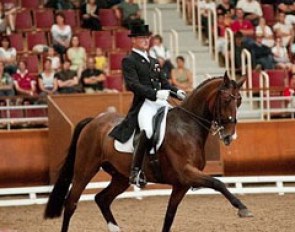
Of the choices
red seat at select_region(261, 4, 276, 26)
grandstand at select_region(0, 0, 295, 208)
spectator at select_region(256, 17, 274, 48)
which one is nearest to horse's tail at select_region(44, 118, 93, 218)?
grandstand at select_region(0, 0, 295, 208)

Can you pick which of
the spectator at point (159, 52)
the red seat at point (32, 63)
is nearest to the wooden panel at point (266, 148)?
the spectator at point (159, 52)

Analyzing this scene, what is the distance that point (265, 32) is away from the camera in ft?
64.6

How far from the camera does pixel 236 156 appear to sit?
51.8ft

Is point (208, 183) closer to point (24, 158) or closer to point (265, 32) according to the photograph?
point (24, 158)

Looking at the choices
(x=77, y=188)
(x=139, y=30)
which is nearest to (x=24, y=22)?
(x=77, y=188)

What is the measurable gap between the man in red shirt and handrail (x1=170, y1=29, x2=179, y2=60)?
3.96 ft

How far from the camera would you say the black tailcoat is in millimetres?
10195

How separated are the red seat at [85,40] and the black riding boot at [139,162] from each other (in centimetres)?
871

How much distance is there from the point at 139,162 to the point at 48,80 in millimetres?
6953

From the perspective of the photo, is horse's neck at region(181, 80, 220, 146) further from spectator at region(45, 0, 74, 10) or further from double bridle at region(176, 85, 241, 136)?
spectator at region(45, 0, 74, 10)

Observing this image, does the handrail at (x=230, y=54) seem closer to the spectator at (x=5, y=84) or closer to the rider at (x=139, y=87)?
the spectator at (x=5, y=84)

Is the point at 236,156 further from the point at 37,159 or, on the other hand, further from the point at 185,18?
the point at 185,18

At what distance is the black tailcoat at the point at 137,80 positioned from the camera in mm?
10195

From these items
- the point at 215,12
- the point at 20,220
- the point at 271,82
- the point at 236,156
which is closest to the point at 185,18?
the point at 215,12
